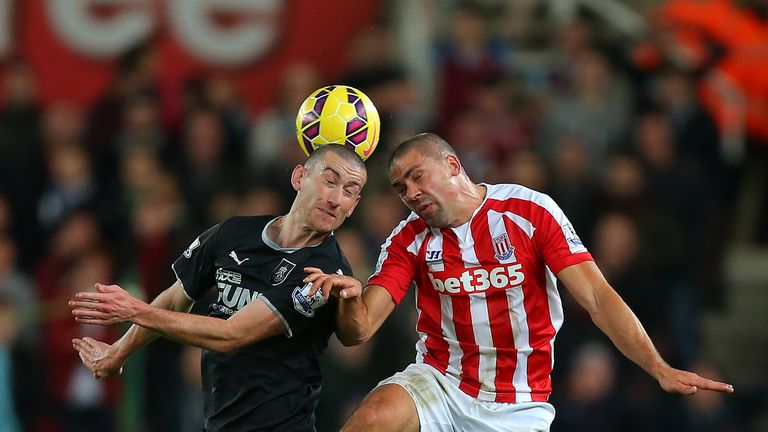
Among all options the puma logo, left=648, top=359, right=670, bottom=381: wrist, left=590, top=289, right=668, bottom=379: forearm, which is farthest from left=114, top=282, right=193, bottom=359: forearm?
left=648, top=359, right=670, bottom=381: wrist

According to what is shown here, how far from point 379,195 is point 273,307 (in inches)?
166

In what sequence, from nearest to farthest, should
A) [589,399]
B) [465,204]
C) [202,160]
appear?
[465,204], [589,399], [202,160]

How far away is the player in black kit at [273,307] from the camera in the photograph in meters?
5.64

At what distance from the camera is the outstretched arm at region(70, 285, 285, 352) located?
5.17m

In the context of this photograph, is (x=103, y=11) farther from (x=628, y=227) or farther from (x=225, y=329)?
(x=225, y=329)

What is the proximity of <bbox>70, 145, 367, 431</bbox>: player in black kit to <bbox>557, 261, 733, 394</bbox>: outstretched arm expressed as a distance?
39.9 inches

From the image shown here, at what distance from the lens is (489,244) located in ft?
20.0

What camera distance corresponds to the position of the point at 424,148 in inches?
242

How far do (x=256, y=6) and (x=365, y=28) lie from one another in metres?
1.07

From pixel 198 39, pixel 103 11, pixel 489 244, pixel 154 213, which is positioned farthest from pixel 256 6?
pixel 489 244

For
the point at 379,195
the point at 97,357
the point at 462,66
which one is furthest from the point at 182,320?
the point at 462,66

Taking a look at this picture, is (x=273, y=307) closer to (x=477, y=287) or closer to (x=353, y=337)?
(x=353, y=337)

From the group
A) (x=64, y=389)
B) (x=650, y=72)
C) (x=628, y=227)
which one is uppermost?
(x=650, y=72)

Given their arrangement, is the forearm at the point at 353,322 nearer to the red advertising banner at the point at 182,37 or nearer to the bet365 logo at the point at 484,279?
the bet365 logo at the point at 484,279
